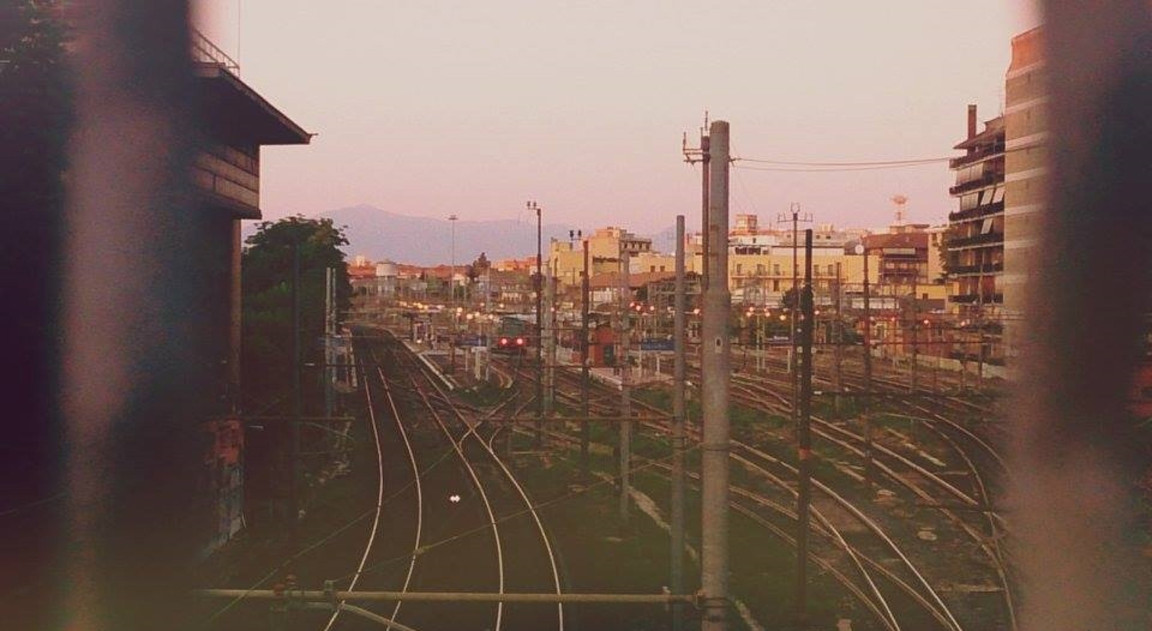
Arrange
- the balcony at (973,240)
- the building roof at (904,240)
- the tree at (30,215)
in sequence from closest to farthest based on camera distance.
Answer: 1. the tree at (30,215)
2. the balcony at (973,240)
3. the building roof at (904,240)

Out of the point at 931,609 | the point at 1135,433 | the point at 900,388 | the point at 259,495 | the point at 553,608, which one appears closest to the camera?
the point at 1135,433

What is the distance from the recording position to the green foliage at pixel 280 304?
10305 millimetres

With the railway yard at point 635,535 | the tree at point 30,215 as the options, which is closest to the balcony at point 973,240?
the railway yard at point 635,535

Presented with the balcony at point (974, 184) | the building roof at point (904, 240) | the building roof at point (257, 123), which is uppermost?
the building roof at point (904, 240)

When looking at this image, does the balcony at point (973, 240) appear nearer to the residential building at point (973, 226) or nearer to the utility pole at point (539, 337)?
the residential building at point (973, 226)

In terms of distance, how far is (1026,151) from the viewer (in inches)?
62.1

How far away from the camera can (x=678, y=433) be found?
5.84 metres

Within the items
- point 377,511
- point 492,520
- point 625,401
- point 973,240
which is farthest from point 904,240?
point 625,401

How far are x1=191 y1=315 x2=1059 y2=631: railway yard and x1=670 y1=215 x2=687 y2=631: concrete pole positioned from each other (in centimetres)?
39

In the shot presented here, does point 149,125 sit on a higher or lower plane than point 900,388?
higher

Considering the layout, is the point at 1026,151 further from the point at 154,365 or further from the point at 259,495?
the point at 259,495

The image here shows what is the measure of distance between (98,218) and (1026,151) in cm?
144

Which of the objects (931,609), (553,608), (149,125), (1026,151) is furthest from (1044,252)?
(553,608)

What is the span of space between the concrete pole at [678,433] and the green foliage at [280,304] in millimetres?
2633
